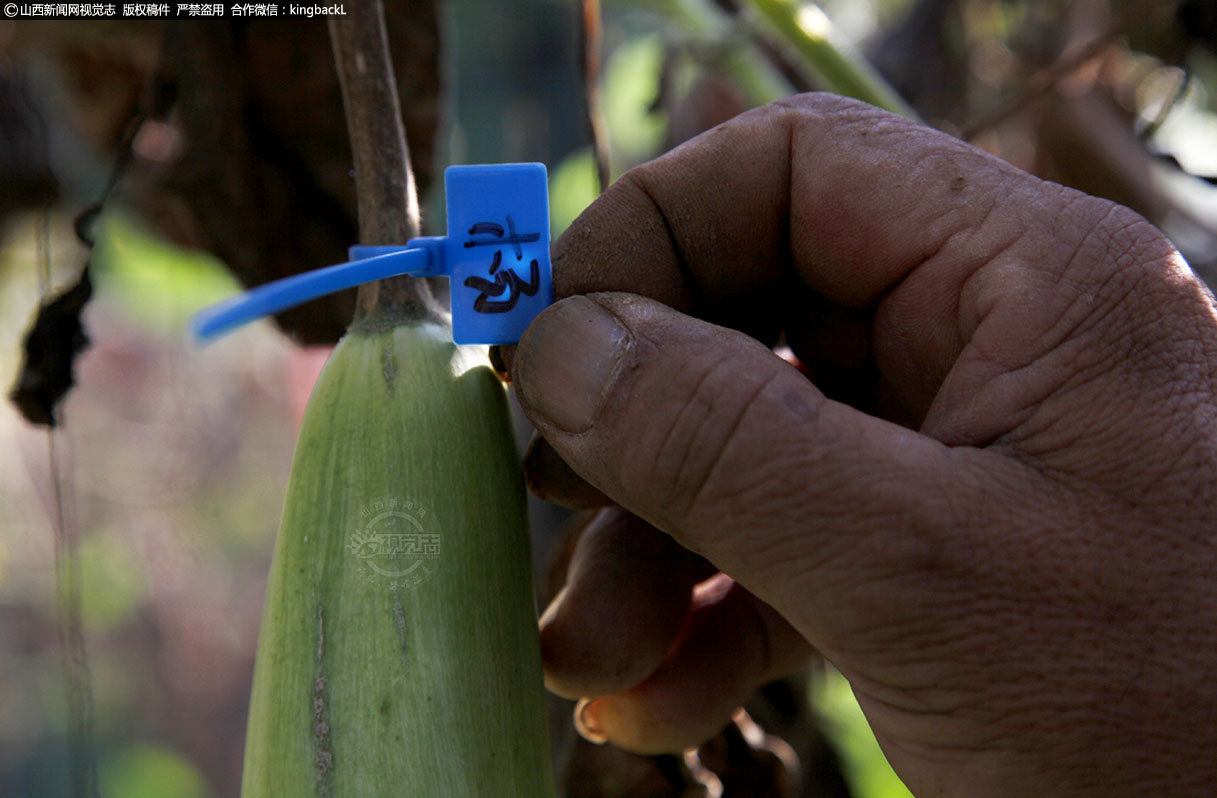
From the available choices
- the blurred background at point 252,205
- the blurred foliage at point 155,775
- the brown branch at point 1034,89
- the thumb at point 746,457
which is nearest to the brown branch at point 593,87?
the blurred background at point 252,205

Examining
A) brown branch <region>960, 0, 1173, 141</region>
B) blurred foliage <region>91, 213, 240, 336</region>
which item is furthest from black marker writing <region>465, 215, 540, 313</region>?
blurred foliage <region>91, 213, 240, 336</region>

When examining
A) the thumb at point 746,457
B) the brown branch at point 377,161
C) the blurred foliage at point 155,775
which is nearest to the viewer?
the thumb at point 746,457

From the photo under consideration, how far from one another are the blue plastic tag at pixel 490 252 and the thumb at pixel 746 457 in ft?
0.11

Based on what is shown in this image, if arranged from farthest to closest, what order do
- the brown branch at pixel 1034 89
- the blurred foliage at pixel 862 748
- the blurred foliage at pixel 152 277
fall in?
1. the blurred foliage at pixel 862 748
2. the blurred foliage at pixel 152 277
3. the brown branch at pixel 1034 89

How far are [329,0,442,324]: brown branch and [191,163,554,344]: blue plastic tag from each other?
5 centimetres

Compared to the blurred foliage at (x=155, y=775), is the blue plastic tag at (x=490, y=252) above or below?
above

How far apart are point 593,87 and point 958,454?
0.53 m

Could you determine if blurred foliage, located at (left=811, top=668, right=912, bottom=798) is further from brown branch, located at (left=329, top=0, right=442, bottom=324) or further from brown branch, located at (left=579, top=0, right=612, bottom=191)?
brown branch, located at (left=329, top=0, right=442, bottom=324)

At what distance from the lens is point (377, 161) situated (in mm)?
675

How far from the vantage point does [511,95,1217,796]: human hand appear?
51 cm

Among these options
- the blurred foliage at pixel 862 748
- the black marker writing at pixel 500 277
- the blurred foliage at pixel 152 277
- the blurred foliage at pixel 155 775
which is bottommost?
the blurred foliage at pixel 155 775

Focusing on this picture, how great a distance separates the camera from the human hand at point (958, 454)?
1.68 ft

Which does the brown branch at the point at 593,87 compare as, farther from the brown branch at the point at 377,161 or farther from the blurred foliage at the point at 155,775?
the blurred foliage at the point at 155,775

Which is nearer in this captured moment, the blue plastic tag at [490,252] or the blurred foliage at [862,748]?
the blue plastic tag at [490,252]
